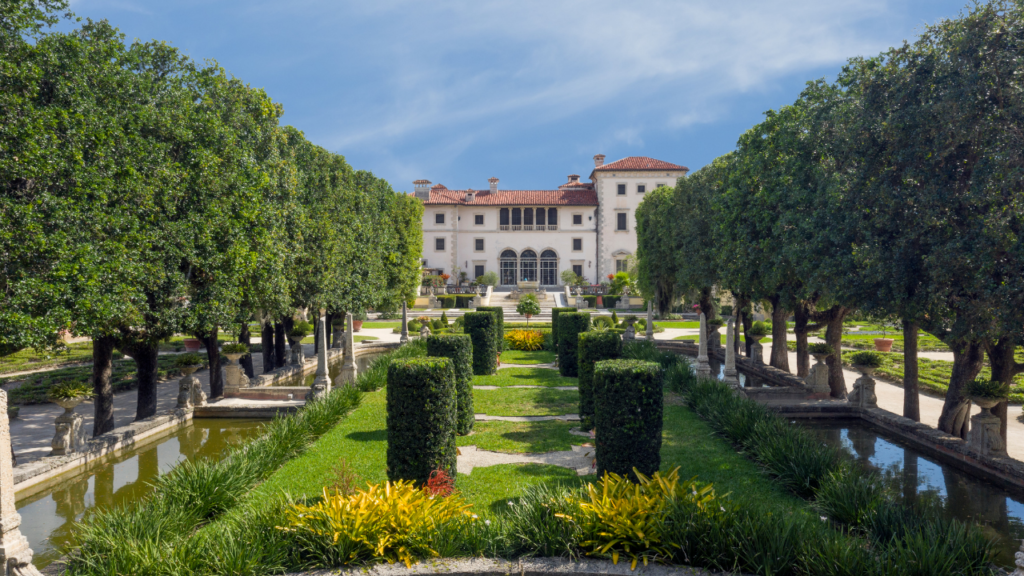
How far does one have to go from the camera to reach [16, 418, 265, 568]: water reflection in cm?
702

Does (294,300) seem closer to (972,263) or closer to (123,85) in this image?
(123,85)

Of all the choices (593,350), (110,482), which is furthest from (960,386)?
(110,482)

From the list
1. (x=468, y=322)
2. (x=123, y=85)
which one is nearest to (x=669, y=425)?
(x=468, y=322)

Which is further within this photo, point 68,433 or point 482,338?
point 482,338

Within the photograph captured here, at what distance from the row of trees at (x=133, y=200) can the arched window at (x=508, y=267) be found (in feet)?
131

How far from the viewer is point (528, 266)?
55969 millimetres

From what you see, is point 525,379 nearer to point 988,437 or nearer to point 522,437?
point 522,437

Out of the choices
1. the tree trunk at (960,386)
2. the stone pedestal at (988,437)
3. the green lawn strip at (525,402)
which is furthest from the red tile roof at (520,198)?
the stone pedestal at (988,437)

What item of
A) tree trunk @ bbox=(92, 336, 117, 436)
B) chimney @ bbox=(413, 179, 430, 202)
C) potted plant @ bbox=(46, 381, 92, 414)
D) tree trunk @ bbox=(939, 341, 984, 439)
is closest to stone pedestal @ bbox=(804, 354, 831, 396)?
tree trunk @ bbox=(939, 341, 984, 439)

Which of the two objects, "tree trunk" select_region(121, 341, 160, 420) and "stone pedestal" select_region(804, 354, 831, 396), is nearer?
"tree trunk" select_region(121, 341, 160, 420)

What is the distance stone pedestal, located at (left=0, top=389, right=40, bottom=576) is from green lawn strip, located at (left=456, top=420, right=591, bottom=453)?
6106 millimetres

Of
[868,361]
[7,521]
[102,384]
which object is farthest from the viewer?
[868,361]

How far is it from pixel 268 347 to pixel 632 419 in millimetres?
14222

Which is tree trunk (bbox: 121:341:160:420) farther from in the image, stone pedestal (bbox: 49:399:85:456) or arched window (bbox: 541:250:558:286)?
arched window (bbox: 541:250:558:286)
